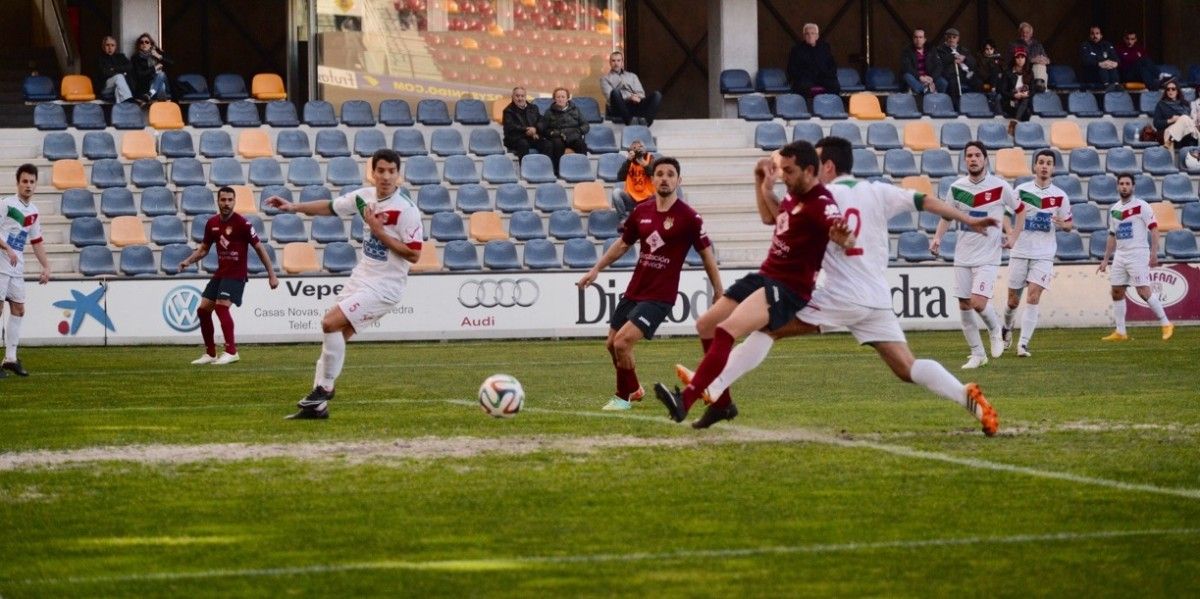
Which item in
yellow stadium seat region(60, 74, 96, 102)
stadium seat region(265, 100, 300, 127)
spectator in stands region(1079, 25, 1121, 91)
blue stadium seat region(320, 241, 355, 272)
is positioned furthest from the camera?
spectator in stands region(1079, 25, 1121, 91)

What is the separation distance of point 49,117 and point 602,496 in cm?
2447

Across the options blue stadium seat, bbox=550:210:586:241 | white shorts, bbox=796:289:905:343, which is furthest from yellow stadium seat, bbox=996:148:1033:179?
white shorts, bbox=796:289:905:343

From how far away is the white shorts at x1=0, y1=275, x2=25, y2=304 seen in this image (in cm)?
1850

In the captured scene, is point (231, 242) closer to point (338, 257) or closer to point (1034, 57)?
point (338, 257)

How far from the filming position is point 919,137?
31.7 m

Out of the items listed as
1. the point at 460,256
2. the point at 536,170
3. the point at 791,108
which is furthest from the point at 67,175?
the point at 791,108

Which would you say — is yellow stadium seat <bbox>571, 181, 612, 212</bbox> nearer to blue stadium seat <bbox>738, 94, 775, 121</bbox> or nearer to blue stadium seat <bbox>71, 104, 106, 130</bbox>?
blue stadium seat <bbox>738, 94, 775, 121</bbox>

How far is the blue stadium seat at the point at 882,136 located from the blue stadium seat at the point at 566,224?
6504mm

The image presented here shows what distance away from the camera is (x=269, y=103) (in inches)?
→ 1207

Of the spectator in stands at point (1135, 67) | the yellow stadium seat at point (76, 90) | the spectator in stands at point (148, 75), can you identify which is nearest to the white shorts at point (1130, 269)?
the spectator in stands at point (1135, 67)

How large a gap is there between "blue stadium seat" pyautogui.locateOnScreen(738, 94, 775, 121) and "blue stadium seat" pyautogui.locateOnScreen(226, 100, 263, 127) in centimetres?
927

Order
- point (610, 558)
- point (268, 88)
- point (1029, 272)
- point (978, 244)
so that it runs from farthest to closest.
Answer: point (268, 88) → point (1029, 272) → point (978, 244) → point (610, 558)

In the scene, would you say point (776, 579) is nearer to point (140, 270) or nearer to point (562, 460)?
point (562, 460)

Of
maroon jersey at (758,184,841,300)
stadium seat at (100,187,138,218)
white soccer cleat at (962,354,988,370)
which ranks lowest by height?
white soccer cleat at (962,354,988,370)
